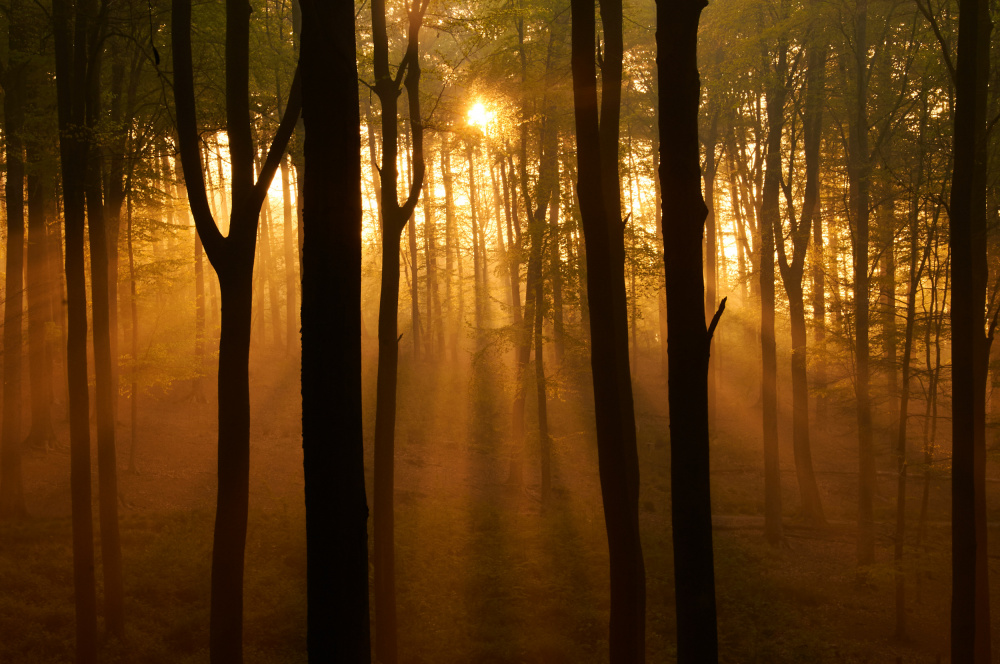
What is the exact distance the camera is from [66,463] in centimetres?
1523

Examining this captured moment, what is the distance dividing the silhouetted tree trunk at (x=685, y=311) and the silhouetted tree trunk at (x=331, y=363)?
252 centimetres

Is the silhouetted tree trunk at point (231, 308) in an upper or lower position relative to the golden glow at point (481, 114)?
lower

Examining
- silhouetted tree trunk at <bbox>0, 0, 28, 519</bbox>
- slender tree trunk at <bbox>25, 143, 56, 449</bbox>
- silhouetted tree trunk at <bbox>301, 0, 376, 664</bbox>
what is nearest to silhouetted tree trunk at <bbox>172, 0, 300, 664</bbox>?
silhouetted tree trunk at <bbox>301, 0, 376, 664</bbox>

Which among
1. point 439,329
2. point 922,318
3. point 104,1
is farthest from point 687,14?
point 439,329

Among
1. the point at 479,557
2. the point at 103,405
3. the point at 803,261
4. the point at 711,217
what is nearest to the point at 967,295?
the point at 803,261

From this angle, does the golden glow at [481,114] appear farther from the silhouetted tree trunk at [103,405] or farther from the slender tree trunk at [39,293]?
the slender tree trunk at [39,293]

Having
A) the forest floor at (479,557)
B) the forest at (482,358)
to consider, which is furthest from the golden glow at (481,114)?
the forest floor at (479,557)

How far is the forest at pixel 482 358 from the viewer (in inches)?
198

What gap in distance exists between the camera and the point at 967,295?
798 centimetres

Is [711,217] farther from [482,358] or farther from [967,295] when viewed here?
[967,295]

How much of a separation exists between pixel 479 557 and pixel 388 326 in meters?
7.13

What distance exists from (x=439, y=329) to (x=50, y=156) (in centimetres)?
2125

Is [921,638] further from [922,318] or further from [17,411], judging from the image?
[17,411]

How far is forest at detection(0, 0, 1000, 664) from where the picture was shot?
16.5ft
